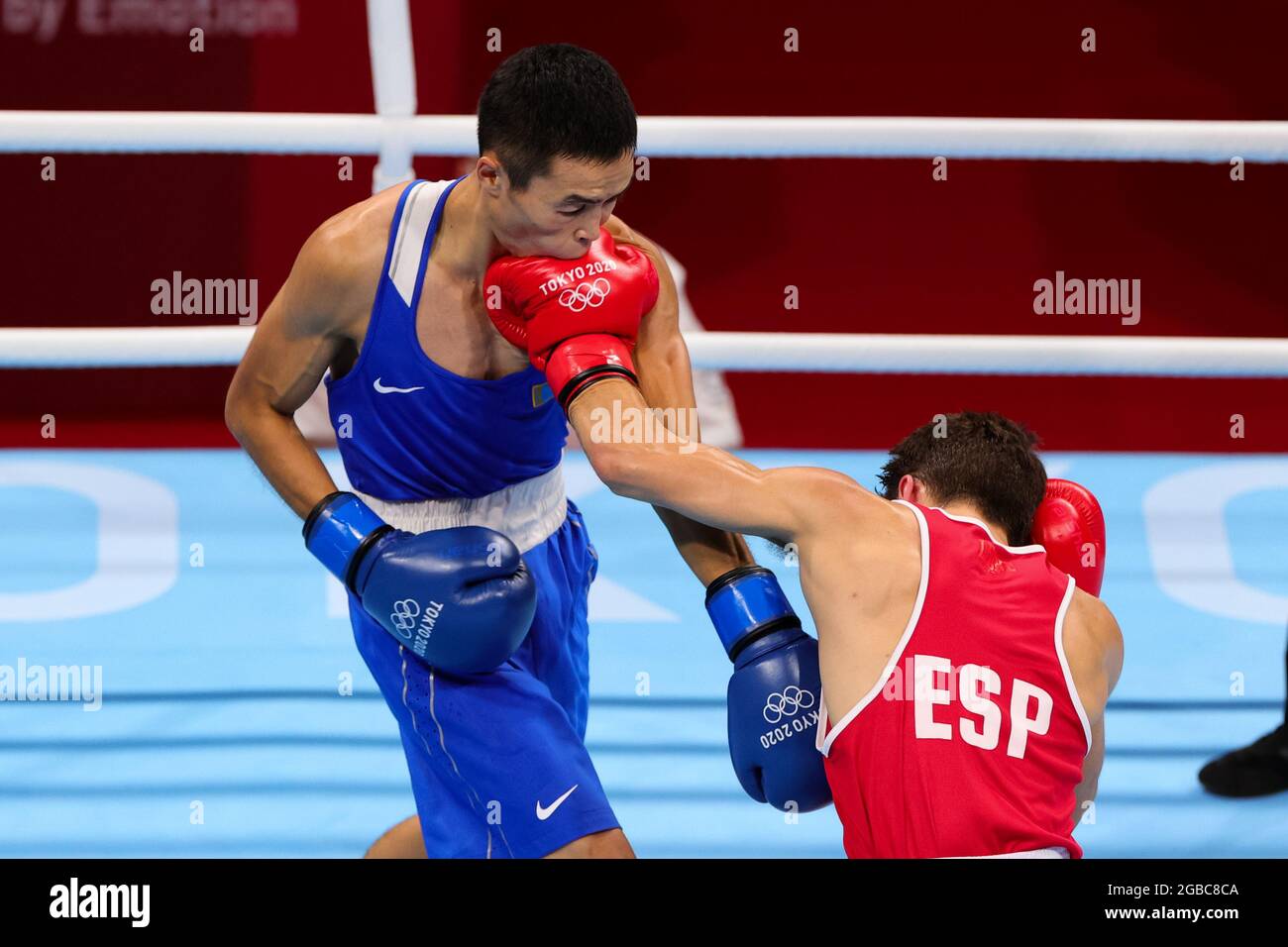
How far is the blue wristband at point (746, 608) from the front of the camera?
2.35m

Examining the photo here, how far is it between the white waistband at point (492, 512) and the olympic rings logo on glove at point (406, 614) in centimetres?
20

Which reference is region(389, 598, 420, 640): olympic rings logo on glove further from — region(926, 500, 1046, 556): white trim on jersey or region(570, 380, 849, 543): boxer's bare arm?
region(926, 500, 1046, 556): white trim on jersey

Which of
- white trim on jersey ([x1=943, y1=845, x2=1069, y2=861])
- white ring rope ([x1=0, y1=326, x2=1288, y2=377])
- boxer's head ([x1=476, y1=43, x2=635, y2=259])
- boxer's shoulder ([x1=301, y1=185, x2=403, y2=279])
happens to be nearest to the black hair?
boxer's head ([x1=476, y1=43, x2=635, y2=259])

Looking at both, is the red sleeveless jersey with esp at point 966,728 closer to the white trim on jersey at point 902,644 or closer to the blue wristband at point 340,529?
the white trim on jersey at point 902,644

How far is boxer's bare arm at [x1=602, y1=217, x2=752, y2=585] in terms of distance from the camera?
2449 mm

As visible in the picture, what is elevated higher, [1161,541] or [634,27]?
[634,27]

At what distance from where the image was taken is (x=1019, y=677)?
2096 mm

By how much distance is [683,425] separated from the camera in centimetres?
244

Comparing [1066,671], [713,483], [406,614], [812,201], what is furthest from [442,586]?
[812,201]

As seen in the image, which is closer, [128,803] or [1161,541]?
[128,803]
